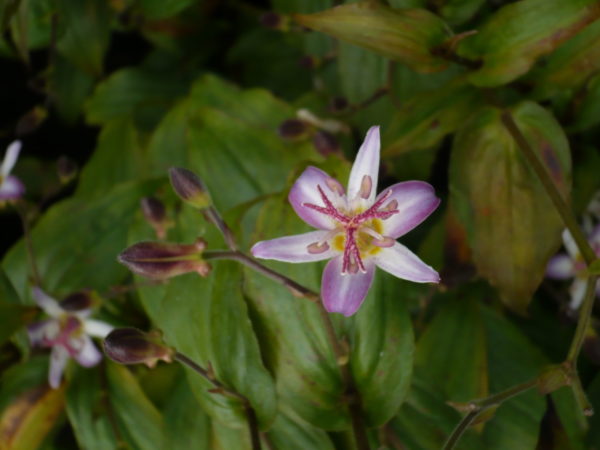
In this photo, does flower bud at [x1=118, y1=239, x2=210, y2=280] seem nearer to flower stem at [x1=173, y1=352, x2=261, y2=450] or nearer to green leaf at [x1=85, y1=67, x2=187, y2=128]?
flower stem at [x1=173, y1=352, x2=261, y2=450]

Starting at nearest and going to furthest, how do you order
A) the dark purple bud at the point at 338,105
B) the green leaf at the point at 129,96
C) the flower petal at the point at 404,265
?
1. the flower petal at the point at 404,265
2. the dark purple bud at the point at 338,105
3. the green leaf at the point at 129,96

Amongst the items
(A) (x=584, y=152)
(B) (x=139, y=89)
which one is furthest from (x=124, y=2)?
(A) (x=584, y=152)

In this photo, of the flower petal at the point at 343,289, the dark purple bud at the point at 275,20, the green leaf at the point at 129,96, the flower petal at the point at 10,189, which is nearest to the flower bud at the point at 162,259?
the flower petal at the point at 343,289

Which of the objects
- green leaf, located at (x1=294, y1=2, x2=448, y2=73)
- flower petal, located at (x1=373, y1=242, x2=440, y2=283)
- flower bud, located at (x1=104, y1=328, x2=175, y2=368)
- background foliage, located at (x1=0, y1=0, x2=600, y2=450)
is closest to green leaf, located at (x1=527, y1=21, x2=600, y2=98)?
background foliage, located at (x1=0, y1=0, x2=600, y2=450)

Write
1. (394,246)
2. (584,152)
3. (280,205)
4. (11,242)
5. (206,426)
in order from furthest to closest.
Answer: (11,242)
(584,152)
(206,426)
(280,205)
(394,246)

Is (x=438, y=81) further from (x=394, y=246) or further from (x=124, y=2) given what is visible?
(x=124, y=2)

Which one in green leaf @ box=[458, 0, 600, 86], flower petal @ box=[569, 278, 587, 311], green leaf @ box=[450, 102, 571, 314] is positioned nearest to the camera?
green leaf @ box=[458, 0, 600, 86]

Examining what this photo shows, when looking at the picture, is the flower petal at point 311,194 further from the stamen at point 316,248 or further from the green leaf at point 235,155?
the green leaf at point 235,155
